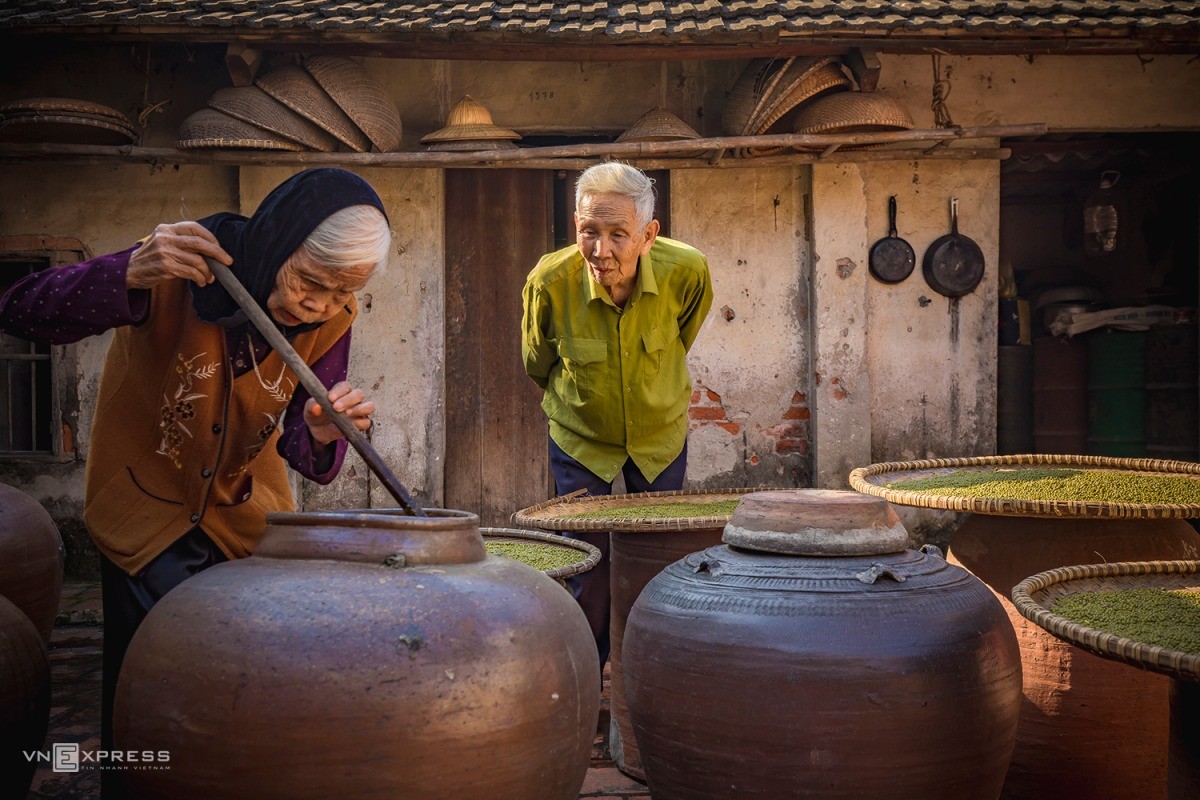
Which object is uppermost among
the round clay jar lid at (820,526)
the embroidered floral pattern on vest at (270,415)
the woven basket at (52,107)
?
the woven basket at (52,107)

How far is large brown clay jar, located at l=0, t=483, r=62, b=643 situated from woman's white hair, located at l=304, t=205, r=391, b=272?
1.86 metres

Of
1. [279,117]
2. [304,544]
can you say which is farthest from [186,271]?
[279,117]

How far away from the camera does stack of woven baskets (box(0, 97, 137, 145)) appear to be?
→ 5.85 metres

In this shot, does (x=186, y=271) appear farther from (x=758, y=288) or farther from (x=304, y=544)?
(x=758, y=288)

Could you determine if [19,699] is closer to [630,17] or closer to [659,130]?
[659,130]

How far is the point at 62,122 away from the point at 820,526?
5071mm

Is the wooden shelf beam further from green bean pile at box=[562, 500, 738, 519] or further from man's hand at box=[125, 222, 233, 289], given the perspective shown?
→ man's hand at box=[125, 222, 233, 289]

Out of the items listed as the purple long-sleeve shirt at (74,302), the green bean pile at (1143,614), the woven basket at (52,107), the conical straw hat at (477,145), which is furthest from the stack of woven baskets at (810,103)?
the purple long-sleeve shirt at (74,302)

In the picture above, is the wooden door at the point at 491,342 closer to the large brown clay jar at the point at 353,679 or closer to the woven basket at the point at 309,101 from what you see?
the woven basket at the point at 309,101

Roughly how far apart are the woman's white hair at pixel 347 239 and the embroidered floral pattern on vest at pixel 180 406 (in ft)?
1.13

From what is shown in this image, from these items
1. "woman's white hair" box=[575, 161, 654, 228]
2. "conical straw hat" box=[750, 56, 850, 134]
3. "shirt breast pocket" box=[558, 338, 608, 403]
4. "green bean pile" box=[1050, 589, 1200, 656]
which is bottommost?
"green bean pile" box=[1050, 589, 1200, 656]

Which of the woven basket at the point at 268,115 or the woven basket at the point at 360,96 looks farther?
the woven basket at the point at 360,96

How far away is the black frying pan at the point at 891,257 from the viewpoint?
6.78 meters

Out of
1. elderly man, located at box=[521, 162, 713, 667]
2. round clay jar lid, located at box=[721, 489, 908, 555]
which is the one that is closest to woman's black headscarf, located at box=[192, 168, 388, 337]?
round clay jar lid, located at box=[721, 489, 908, 555]
